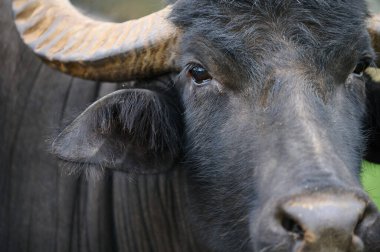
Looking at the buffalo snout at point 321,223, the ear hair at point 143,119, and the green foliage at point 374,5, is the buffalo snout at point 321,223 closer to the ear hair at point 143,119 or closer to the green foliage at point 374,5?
the ear hair at point 143,119

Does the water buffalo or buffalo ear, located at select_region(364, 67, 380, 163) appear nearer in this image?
the water buffalo

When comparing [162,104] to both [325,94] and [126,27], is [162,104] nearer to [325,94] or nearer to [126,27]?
[126,27]

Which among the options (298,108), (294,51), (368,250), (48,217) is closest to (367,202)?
(368,250)

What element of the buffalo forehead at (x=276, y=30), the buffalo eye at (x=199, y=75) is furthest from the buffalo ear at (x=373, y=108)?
the buffalo eye at (x=199, y=75)

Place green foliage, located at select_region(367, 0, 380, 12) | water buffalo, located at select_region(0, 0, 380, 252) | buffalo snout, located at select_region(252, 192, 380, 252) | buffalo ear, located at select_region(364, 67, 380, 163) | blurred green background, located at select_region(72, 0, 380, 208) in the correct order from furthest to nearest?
1. blurred green background, located at select_region(72, 0, 380, 208)
2. green foliage, located at select_region(367, 0, 380, 12)
3. buffalo ear, located at select_region(364, 67, 380, 163)
4. water buffalo, located at select_region(0, 0, 380, 252)
5. buffalo snout, located at select_region(252, 192, 380, 252)

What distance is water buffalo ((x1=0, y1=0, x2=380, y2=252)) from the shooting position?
13.6 feet

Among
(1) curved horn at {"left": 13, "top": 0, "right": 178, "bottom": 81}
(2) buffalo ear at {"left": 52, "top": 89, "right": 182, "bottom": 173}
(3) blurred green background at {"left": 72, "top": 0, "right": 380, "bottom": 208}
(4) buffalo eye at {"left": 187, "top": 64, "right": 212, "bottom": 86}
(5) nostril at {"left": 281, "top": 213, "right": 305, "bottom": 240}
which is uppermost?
(3) blurred green background at {"left": 72, "top": 0, "right": 380, "bottom": 208}

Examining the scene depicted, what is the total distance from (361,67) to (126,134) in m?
1.51

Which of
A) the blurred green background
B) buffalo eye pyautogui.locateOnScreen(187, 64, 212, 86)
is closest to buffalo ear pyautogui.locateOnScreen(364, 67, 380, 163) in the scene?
the blurred green background

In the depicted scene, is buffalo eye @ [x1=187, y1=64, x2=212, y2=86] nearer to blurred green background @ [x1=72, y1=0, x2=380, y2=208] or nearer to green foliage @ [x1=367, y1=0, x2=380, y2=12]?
blurred green background @ [x1=72, y1=0, x2=380, y2=208]

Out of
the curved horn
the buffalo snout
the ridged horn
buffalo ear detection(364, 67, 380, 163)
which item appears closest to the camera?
the buffalo snout

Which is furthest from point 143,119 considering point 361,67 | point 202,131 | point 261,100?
point 361,67

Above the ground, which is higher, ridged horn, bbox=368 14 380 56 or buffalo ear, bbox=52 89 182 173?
ridged horn, bbox=368 14 380 56

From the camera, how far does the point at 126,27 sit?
510 cm
